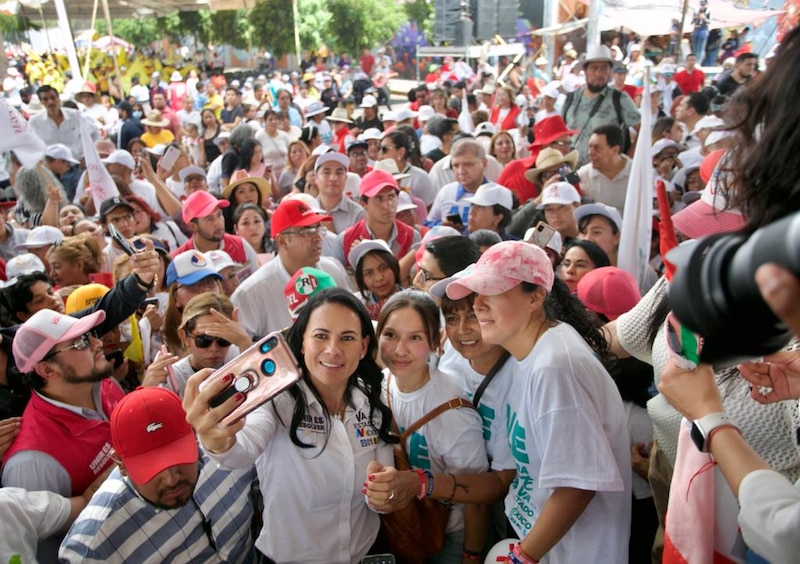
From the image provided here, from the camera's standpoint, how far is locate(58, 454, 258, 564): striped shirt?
6.83 ft

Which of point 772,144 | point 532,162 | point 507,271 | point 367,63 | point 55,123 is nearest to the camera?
point 772,144

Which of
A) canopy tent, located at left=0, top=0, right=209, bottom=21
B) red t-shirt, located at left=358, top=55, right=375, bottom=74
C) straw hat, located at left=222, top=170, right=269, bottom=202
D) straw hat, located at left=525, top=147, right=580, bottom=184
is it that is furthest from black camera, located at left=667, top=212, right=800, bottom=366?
red t-shirt, located at left=358, top=55, right=375, bottom=74

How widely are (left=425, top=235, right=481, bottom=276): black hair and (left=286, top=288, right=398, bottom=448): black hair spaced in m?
0.71

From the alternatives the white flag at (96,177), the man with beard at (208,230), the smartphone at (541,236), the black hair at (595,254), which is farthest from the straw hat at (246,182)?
the smartphone at (541,236)

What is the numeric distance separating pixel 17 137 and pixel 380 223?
2498mm

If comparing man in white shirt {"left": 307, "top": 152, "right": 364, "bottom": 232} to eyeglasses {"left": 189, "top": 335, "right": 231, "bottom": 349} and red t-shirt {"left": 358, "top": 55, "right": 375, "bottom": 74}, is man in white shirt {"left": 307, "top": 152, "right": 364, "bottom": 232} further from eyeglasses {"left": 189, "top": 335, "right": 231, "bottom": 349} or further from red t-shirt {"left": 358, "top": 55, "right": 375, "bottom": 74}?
red t-shirt {"left": 358, "top": 55, "right": 375, "bottom": 74}

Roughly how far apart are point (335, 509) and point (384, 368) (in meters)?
0.70

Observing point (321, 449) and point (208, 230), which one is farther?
point (208, 230)

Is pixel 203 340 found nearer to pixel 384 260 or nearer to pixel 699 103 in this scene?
pixel 384 260

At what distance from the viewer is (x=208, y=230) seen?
459 cm

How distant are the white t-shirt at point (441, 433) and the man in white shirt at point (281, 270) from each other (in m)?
1.62

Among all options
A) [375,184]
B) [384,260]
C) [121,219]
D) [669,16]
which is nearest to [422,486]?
[384,260]

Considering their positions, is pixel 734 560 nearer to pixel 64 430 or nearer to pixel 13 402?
pixel 64 430

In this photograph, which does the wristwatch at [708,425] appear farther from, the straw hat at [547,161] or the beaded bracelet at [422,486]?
the straw hat at [547,161]
